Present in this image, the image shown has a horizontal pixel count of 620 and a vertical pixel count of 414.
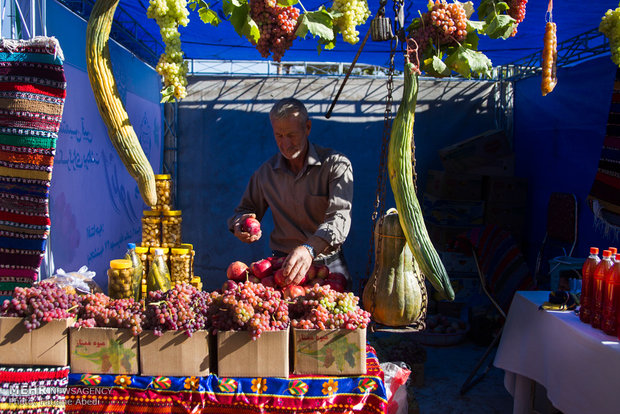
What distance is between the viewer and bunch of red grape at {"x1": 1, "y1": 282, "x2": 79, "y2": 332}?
6.45ft

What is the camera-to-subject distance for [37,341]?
6.50 feet

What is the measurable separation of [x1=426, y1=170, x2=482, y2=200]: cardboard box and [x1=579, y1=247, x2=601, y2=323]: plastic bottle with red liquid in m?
3.72

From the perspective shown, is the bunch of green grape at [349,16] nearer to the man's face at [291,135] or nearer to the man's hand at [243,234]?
the man's face at [291,135]

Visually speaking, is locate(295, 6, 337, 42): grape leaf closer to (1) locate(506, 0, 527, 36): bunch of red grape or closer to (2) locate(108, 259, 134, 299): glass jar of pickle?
(1) locate(506, 0, 527, 36): bunch of red grape

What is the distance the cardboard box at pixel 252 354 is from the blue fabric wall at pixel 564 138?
4.15m

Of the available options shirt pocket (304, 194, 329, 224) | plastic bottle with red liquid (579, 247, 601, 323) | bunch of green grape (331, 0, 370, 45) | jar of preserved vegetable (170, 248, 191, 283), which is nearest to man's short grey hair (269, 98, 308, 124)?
shirt pocket (304, 194, 329, 224)

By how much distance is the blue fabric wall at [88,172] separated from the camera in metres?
3.96

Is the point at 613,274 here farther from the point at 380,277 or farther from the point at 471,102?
the point at 471,102

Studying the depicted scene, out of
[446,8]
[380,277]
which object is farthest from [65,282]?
[446,8]

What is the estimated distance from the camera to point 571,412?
2811 mm

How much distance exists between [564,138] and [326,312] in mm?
5211

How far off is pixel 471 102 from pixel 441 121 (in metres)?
0.59

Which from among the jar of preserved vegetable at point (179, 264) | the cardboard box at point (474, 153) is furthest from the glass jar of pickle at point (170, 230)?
the cardboard box at point (474, 153)

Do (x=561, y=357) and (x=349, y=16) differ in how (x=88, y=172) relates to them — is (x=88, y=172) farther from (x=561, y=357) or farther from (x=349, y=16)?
(x=561, y=357)
